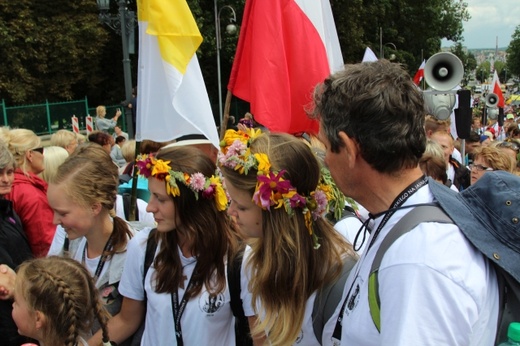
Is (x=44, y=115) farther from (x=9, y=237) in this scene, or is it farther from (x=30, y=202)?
(x=9, y=237)

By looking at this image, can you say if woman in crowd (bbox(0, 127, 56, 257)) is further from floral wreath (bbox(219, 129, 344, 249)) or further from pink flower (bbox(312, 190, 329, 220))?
pink flower (bbox(312, 190, 329, 220))

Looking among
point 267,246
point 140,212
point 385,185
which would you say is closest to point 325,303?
point 267,246

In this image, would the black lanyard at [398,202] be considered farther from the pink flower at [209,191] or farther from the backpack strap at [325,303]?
the pink flower at [209,191]

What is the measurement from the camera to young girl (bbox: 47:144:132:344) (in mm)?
2744

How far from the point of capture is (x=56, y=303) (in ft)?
7.00

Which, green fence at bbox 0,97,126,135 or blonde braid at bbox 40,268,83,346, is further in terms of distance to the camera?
green fence at bbox 0,97,126,135

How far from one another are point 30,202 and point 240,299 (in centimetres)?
193

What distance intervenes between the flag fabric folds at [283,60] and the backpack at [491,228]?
2.19 m

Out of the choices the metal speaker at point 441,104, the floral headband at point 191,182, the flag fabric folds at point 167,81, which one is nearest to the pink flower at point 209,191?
the floral headband at point 191,182

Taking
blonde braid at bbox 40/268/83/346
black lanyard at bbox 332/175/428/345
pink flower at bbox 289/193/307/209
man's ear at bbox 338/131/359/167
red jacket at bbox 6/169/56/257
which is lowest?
red jacket at bbox 6/169/56/257

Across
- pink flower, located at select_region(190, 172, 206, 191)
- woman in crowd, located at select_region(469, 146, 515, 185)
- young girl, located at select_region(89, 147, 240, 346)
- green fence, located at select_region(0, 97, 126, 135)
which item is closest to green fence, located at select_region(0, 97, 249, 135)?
green fence, located at select_region(0, 97, 126, 135)

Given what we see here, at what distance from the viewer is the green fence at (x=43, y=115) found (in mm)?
20484

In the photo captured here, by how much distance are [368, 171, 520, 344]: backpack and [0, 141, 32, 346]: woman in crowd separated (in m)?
2.04

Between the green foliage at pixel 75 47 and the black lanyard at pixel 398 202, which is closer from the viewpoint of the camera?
the black lanyard at pixel 398 202
